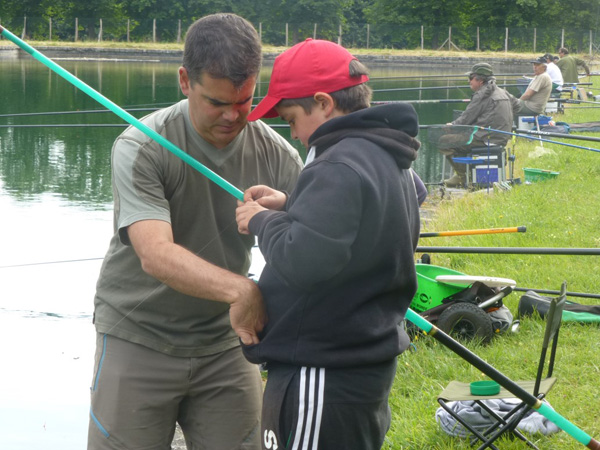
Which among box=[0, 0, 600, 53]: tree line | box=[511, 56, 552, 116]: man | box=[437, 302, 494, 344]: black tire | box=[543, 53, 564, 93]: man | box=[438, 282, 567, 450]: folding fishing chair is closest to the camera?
box=[438, 282, 567, 450]: folding fishing chair

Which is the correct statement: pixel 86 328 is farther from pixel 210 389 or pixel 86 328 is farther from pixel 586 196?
pixel 586 196

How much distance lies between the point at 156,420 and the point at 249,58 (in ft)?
3.33

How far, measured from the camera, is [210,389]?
262 cm

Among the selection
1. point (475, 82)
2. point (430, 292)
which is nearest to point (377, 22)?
point (475, 82)

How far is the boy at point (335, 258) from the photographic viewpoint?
1.89 metres

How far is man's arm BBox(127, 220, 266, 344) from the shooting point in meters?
2.08

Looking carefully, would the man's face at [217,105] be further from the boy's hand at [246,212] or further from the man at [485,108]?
the man at [485,108]

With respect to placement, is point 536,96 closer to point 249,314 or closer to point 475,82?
point 475,82

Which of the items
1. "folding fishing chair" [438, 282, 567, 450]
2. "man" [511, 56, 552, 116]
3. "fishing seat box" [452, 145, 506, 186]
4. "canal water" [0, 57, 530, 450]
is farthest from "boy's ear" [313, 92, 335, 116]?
"man" [511, 56, 552, 116]

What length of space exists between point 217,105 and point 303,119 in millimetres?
331

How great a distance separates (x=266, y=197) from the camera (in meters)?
2.27

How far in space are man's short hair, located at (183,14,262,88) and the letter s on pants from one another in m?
0.85

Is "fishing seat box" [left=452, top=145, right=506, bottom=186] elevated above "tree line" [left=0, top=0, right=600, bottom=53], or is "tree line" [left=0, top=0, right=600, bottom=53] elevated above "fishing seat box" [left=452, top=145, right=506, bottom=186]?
"tree line" [left=0, top=0, right=600, bottom=53]

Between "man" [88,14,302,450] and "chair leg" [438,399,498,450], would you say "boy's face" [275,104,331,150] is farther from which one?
"chair leg" [438,399,498,450]
